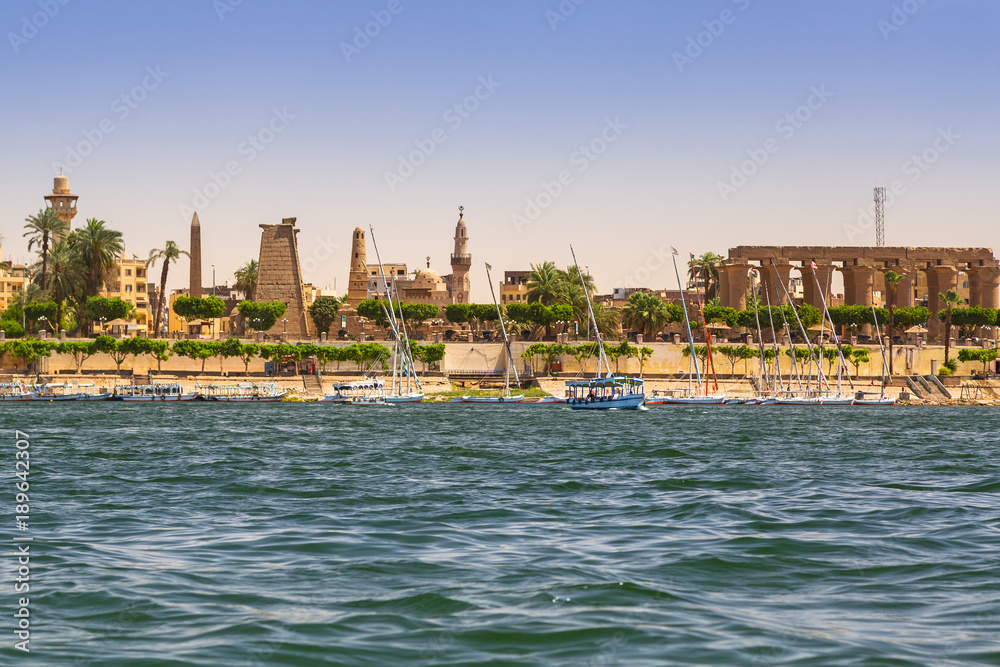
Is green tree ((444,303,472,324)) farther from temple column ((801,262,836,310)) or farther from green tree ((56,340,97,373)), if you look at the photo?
temple column ((801,262,836,310))

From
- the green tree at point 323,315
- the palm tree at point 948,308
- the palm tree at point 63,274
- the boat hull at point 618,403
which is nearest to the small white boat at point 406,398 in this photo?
the boat hull at point 618,403

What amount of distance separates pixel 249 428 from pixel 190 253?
63572 millimetres

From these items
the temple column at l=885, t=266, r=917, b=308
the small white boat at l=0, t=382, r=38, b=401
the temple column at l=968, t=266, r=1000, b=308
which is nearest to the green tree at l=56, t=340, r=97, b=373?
the small white boat at l=0, t=382, r=38, b=401

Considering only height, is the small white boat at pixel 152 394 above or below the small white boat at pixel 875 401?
above

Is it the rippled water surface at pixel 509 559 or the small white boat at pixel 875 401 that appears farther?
the small white boat at pixel 875 401

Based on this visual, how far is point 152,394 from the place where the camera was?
260 feet

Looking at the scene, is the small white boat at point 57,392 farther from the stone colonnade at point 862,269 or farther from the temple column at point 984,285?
the temple column at point 984,285

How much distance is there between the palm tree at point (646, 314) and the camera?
102 meters

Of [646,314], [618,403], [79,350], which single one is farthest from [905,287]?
[79,350]

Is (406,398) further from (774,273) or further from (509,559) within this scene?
(509,559)

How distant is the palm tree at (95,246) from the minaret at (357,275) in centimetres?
2640

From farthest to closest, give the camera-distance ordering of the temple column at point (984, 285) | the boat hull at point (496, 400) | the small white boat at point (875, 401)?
the temple column at point (984, 285)
the small white boat at point (875, 401)
the boat hull at point (496, 400)

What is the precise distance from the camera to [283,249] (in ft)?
338

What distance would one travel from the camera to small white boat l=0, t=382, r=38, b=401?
7975 cm
